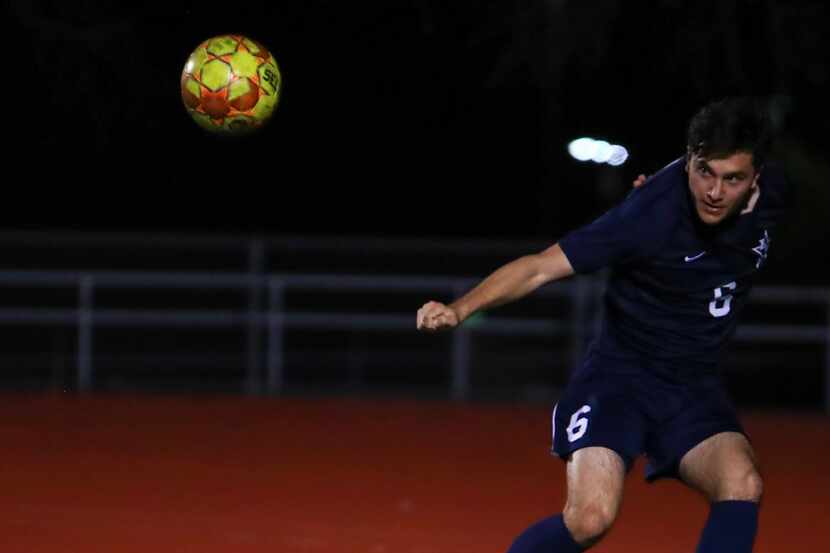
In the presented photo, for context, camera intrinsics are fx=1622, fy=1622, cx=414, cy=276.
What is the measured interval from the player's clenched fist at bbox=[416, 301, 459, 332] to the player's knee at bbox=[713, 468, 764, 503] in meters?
1.09

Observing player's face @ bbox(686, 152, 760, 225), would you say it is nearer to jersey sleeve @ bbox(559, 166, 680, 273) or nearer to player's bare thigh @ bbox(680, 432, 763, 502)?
jersey sleeve @ bbox(559, 166, 680, 273)

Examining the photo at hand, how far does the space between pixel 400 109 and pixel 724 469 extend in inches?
858

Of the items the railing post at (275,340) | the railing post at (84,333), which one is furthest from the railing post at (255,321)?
the railing post at (84,333)

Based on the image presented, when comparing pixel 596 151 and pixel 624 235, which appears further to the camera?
pixel 596 151

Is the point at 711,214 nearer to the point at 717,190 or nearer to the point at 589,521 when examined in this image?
the point at 717,190

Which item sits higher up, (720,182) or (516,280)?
(720,182)

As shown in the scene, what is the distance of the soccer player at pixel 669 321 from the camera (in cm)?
534

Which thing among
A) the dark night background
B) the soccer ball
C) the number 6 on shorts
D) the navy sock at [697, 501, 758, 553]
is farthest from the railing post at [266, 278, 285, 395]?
the navy sock at [697, 501, 758, 553]

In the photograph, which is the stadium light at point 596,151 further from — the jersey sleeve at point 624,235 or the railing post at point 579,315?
the railing post at point 579,315

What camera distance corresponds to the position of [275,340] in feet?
57.3

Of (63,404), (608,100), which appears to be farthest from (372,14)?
(63,404)

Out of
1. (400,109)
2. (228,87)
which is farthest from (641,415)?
(400,109)

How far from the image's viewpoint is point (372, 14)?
22.4 m

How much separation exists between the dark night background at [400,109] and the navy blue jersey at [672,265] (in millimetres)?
13879
